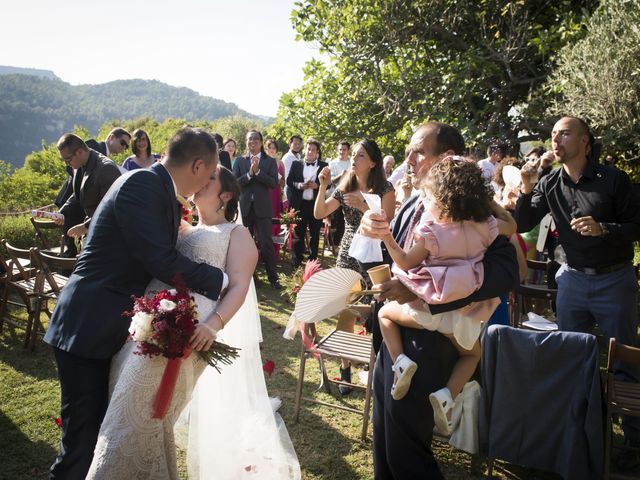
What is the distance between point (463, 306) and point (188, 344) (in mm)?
1285

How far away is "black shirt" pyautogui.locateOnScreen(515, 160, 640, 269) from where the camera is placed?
364cm

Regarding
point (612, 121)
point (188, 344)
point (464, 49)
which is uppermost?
point (464, 49)

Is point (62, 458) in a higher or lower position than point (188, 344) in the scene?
lower

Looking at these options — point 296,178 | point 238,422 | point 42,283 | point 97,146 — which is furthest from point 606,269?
point 97,146

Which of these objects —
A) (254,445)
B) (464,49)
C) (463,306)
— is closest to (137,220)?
(463,306)

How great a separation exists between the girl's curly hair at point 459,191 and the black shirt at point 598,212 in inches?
72.3

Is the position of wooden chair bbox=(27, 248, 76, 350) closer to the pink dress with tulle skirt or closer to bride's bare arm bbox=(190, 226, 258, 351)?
bride's bare arm bbox=(190, 226, 258, 351)

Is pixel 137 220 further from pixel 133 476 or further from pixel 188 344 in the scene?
pixel 133 476

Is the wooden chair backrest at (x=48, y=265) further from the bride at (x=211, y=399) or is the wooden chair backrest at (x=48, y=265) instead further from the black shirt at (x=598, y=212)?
the black shirt at (x=598, y=212)

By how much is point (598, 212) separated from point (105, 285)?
134 inches

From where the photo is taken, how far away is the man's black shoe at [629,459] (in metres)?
3.55

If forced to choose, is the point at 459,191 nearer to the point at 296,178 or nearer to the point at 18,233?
the point at 296,178

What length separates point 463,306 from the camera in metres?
2.32

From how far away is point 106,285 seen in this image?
2.35 metres
